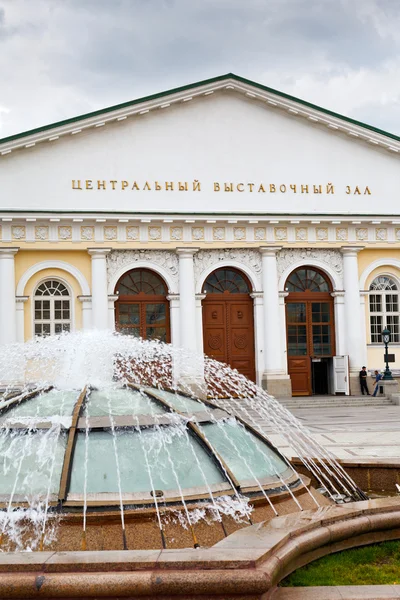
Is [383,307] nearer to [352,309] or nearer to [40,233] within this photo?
[352,309]

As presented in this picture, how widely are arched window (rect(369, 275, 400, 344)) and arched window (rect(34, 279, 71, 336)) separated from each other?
11521 mm

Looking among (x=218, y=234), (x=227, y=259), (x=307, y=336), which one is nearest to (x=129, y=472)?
(x=218, y=234)

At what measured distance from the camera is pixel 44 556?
476cm

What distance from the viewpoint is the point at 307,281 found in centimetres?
2759

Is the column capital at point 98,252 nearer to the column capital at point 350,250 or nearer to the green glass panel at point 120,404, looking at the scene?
the column capital at point 350,250

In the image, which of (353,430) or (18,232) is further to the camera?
(18,232)

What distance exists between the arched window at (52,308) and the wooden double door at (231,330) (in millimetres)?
4993

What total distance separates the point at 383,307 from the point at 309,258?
356 centimetres

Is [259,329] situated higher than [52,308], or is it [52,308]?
[52,308]

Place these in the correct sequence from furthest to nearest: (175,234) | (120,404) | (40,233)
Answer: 1. (175,234)
2. (40,233)
3. (120,404)

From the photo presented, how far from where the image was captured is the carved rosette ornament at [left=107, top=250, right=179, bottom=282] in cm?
2592

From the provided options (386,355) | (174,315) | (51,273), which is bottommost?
(386,355)

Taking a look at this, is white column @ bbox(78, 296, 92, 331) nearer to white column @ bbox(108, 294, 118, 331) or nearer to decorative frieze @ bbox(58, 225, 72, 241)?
white column @ bbox(108, 294, 118, 331)

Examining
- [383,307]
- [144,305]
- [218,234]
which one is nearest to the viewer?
[144,305]
